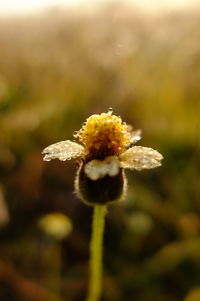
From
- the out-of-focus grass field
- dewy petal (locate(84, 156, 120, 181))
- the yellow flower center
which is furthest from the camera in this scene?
the out-of-focus grass field

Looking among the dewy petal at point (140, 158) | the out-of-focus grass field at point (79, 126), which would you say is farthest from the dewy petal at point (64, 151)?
the out-of-focus grass field at point (79, 126)

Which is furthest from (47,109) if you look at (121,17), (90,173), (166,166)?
(90,173)

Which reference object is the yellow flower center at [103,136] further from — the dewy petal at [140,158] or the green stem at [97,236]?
the green stem at [97,236]

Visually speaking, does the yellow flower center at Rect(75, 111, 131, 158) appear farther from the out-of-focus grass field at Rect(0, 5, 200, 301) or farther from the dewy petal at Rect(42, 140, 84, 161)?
the out-of-focus grass field at Rect(0, 5, 200, 301)

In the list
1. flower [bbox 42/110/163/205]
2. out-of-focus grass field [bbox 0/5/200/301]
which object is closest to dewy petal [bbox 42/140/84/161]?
flower [bbox 42/110/163/205]

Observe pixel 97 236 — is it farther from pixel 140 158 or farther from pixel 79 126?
pixel 79 126
